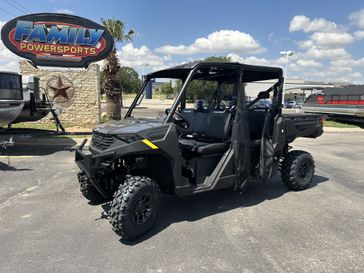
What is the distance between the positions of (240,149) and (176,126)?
1101mm

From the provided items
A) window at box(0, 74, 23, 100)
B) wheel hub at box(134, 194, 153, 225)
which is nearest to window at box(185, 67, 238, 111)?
wheel hub at box(134, 194, 153, 225)

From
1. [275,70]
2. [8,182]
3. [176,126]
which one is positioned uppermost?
[275,70]

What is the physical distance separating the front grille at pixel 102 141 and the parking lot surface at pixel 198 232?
104 cm

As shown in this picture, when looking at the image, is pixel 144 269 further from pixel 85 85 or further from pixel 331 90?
pixel 331 90

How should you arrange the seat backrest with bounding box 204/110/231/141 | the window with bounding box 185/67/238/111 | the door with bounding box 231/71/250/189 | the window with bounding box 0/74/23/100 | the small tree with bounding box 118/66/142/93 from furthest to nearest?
1. the small tree with bounding box 118/66/142/93
2. the window with bounding box 0/74/23/100
3. the window with bounding box 185/67/238/111
4. the seat backrest with bounding box 204/110/231/141
5. the door with bounding box 231/71/250/189

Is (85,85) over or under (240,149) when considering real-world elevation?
over

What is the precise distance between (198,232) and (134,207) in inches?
35.5

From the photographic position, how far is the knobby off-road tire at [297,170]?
5.68 metres

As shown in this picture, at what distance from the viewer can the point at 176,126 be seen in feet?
13.8

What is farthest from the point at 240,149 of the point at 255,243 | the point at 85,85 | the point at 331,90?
the point at 331,90

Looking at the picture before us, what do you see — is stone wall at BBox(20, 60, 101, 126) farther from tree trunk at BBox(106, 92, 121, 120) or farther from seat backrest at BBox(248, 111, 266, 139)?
seat backrest at BBox(248, 111, 266, 139)

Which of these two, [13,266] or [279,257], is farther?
[279,257]

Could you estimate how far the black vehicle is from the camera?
151 inches

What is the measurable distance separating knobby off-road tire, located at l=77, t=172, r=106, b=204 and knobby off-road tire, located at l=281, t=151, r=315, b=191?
3230 millimetres
